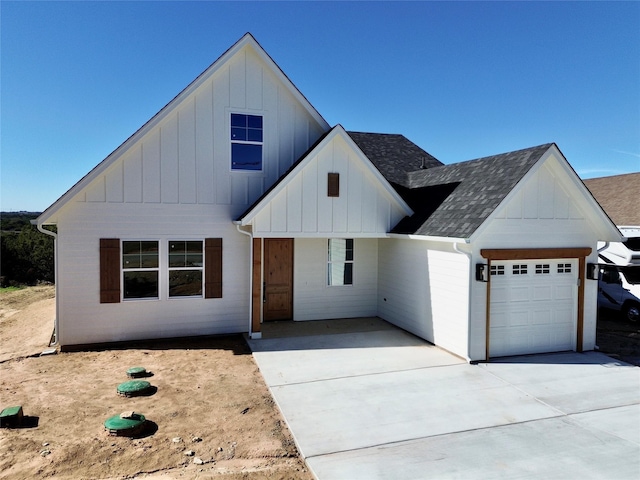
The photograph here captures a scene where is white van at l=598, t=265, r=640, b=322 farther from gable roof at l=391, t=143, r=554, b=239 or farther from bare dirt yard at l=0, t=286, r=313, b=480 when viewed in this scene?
bare dirt yard at l=0, t=286, r=313, b=480

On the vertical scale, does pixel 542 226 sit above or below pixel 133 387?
above

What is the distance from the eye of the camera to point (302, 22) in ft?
42.8

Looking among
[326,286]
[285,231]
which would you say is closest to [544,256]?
[326,286]

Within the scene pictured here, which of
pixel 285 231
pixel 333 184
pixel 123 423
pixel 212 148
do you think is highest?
pixel 212 148

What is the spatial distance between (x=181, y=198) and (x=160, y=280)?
216cm

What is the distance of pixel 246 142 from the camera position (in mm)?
10680

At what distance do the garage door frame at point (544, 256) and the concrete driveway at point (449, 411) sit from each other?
65 cm

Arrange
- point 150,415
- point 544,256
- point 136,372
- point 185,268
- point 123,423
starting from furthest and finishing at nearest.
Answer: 1. point 185,268
2. point 544,256
3. point 136,372
4. point 150,415
5. point 123,423

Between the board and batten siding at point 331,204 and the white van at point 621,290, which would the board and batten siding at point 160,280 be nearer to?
the board and batten siding at point 331,204

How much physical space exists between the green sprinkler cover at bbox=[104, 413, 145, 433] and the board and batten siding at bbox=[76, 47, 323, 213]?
224 inches

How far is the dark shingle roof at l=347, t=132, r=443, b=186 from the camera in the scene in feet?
46.1

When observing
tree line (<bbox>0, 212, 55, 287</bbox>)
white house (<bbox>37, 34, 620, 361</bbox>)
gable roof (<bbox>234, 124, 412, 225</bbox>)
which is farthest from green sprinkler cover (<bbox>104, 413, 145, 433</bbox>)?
tree line (<bbox>0, 212, 55, 287</bbox>)

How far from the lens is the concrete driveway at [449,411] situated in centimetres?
470

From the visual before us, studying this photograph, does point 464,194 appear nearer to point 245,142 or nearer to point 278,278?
point 278,278
